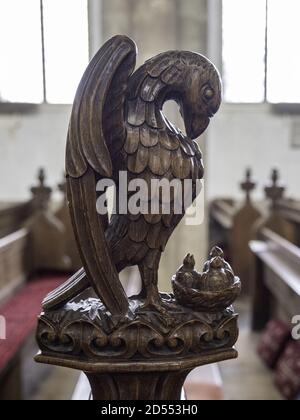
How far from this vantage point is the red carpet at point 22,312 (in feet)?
6.24

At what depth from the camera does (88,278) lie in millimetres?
922

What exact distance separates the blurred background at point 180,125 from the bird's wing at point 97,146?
1.89 metres

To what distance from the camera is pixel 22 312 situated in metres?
2.37

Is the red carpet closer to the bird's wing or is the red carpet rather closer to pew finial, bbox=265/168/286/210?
the bird's wing

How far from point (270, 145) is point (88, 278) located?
537 cm

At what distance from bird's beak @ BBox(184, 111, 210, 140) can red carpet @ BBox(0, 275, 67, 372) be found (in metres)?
1.18

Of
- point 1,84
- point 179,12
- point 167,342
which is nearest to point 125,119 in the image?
point 167,342

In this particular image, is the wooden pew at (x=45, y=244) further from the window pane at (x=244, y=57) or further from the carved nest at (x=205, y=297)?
the window pane at (x=244, y=57)

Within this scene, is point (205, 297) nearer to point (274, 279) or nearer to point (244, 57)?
point (274, 279)

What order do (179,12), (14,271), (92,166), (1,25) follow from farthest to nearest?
(1,25)
(179,12)
(14,271)
(92,166)

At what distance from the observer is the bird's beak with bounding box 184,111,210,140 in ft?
3.20
